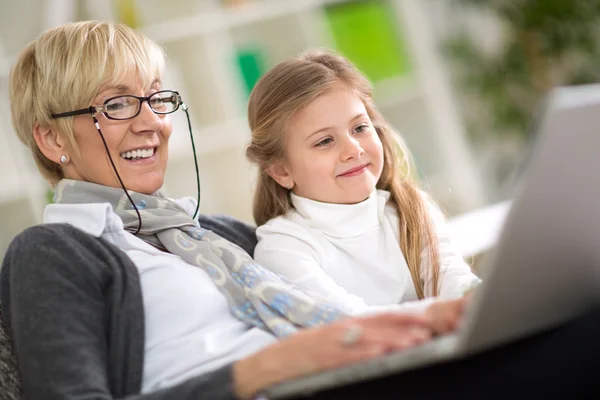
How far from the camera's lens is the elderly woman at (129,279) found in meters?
1.05

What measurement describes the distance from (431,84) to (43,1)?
1.72 metres

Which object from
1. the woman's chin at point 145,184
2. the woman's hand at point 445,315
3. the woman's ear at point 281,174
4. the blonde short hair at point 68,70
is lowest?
the woman's hand at point 445,315

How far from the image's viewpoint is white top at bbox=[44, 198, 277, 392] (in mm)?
1274

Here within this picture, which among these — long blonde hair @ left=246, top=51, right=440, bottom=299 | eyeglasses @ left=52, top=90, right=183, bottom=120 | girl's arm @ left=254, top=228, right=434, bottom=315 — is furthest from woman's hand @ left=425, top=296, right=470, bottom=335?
eyeglasses @ left=52, top=90, right=183, bottom=120

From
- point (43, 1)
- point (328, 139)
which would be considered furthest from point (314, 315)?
point (43, 1)

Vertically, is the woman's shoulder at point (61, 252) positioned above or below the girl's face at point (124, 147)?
below

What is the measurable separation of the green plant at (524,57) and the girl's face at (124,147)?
250cm

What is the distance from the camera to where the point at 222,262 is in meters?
1.45

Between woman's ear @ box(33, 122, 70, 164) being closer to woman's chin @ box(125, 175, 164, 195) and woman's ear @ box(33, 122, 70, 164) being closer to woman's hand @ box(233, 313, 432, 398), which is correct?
woman's chin @ box(125, 175, 164, 195)

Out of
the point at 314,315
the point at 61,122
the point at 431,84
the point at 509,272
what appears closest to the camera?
the point at 509,272

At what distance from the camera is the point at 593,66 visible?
3.63 metres

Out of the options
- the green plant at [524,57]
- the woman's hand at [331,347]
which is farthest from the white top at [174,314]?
the green plant at [524,57]

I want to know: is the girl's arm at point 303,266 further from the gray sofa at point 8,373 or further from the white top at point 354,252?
the gray sofa at point 8,373

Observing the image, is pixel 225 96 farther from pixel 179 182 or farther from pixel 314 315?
pixel 314 315
